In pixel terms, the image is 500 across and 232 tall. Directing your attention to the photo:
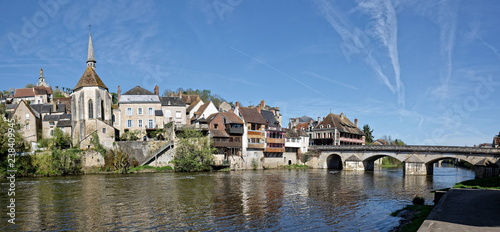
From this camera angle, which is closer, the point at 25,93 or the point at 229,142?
the point at 229,142

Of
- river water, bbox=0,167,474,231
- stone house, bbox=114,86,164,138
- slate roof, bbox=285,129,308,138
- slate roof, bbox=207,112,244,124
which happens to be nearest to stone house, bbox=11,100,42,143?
stone house, bbox=114,86,164,138

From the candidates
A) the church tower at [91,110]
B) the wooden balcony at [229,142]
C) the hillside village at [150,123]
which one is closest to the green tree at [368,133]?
the hillside village at [150,123]

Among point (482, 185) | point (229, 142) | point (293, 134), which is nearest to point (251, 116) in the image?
point (229, 142)

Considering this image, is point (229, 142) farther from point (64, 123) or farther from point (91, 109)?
point (64, 123)

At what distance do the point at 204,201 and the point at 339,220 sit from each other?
10520mm

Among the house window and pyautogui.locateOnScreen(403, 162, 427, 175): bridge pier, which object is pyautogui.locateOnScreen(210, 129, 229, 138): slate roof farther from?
pyautogui.locateOnScreen(403, 162, 427, 175): bridge pier

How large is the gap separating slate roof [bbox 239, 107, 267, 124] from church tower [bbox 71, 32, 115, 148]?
23192mm

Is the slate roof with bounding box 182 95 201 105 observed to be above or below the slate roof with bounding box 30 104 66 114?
above

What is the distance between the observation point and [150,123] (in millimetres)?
67875

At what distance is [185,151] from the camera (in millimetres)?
58625

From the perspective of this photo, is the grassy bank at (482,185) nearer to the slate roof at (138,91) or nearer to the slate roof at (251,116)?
the slate roof at (251,116)

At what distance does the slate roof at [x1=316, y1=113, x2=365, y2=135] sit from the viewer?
82831mm

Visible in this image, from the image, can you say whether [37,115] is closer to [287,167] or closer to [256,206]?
[287,167]

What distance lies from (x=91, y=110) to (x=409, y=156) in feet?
179
